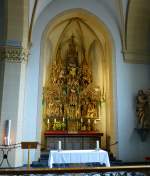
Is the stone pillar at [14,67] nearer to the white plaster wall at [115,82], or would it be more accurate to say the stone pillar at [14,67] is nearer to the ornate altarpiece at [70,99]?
the white plaster wall at [115,82]

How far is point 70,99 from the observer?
37.7 feet

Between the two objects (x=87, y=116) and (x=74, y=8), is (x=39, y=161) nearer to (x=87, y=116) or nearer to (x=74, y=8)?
(x=87, y=116)

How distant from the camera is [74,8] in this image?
10836 millimetres

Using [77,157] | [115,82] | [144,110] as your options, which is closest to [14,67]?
[77,157]

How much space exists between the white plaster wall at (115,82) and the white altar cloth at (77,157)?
2.46 metres

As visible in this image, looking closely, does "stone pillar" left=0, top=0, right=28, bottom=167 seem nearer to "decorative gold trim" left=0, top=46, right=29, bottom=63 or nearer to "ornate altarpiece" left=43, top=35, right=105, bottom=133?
"decorative gold trim" left=0, top=46, right=29, bottom=63

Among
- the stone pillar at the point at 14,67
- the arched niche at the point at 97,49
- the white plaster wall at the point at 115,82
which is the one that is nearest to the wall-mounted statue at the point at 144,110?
the white plaster wall at the point at 115,82

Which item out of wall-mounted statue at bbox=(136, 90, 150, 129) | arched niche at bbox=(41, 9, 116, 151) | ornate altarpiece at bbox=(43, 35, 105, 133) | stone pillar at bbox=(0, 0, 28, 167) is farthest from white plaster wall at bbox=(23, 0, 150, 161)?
ornate altarpiece at bbox=(43, 35, 105, 133)

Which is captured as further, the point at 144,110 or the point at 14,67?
the point at 144,110

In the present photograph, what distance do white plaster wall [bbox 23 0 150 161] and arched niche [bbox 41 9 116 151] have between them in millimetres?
223

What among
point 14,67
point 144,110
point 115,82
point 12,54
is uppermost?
point 12,54

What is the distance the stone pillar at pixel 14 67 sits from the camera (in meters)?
8.06

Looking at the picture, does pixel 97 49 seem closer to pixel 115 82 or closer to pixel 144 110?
pixel 115 82

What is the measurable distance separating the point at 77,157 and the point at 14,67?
3.86 metres
